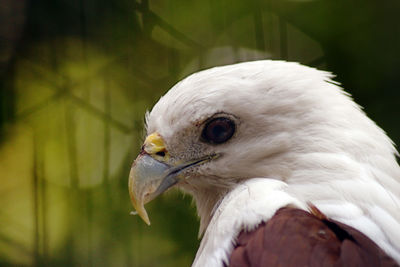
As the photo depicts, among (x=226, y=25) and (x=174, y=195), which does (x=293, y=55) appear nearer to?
(x=226, y=25)

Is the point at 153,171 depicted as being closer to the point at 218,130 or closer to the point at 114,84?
the point at 218,130

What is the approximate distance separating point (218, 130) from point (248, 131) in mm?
71

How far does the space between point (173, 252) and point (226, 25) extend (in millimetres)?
1012

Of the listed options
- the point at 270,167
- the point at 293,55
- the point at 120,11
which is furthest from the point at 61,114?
the point at 270,167

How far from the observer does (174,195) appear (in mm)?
2508

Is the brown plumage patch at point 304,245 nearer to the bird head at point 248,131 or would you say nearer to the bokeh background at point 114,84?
the bird head at point 248,131

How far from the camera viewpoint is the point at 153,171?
56.6 inches

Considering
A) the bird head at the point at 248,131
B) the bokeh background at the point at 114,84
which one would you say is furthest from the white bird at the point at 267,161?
the bokeh background at the point at 114,84

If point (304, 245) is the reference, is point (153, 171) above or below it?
above

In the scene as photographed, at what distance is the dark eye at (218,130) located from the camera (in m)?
1.38

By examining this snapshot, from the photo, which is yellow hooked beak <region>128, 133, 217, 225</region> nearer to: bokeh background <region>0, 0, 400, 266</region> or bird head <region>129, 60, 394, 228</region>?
bird head <region>129, 60, 394, 228</region>

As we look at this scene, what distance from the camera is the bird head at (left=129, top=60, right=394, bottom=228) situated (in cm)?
134

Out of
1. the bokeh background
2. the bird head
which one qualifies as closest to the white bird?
the bird head

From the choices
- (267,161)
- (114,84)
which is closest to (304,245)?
(267,161)
